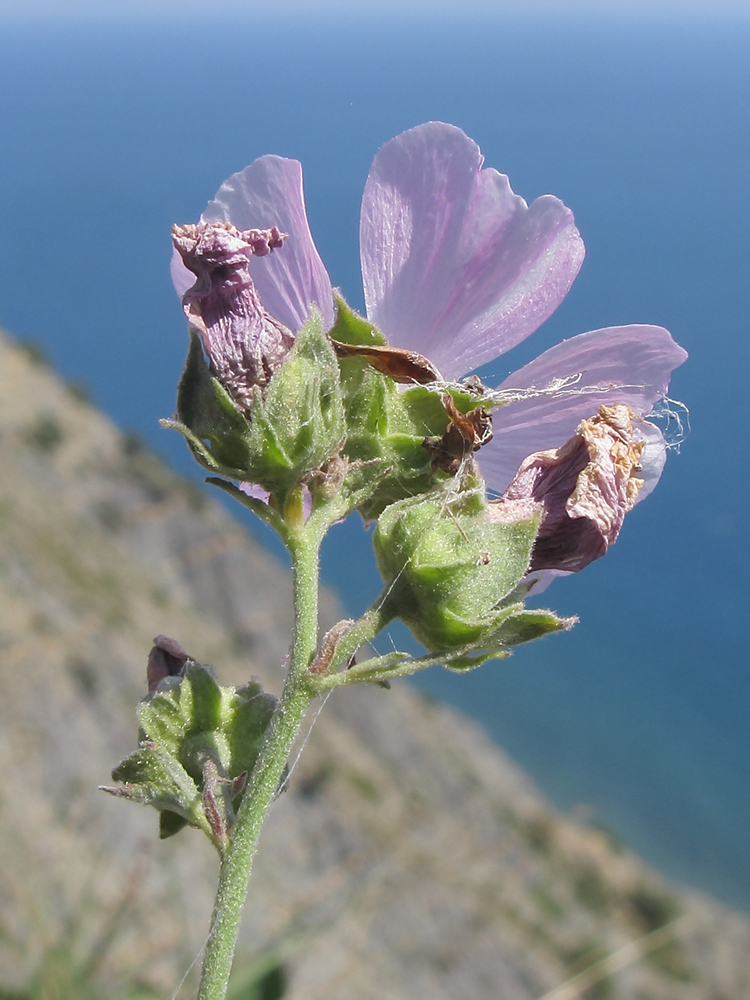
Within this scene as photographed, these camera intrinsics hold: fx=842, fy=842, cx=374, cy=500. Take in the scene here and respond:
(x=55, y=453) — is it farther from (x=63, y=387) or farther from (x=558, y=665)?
(x=558, y=665)

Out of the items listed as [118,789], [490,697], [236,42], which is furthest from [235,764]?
→ [236,42]

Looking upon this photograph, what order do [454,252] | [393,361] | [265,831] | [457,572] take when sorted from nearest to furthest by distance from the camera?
[457,572] → [393,361] → [454,252] → [265,831]

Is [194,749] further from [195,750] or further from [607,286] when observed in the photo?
[607,286]

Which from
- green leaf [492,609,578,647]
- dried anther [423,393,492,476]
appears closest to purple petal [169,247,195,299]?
dried anther [423,393,492,476]

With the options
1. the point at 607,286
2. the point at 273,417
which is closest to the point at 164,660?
the point at 273,417

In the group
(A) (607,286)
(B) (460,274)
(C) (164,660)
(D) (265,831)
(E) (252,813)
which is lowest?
(E) (252,813)

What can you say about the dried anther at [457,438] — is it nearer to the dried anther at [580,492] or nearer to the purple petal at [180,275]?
the dried anther at [580,492]

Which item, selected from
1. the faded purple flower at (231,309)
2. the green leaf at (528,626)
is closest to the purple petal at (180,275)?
the faded purple flower at (231,309)
